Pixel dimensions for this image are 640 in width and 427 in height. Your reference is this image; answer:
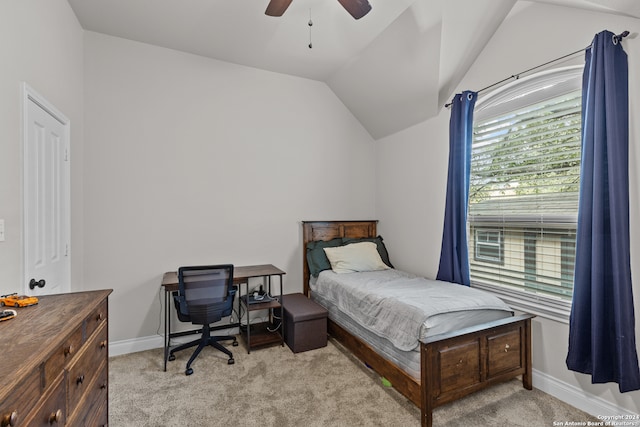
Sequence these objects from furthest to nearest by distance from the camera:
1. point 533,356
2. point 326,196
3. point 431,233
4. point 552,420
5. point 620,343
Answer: point 326,196, point 431,233, point 533,356, point 552,420, point 620,343

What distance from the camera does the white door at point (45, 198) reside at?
1746mm

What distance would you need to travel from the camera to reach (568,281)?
2201 millimetres

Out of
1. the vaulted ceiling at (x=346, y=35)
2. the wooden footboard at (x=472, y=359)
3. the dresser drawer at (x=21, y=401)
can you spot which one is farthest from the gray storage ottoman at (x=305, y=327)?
the vaulted ceiling at (x=346, y=35)

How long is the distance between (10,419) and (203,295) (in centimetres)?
192

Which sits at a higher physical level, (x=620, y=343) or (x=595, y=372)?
(x=620, y=343)

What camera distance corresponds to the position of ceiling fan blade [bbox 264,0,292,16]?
202 cm

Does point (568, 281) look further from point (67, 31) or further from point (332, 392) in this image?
point (67, 31)

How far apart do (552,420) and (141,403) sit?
9.10 ft

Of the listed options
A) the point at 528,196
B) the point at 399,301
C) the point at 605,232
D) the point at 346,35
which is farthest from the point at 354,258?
the point at 346,35

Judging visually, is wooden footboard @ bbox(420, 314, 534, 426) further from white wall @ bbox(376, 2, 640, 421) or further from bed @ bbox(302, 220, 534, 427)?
white wall @ bbox(376, 2, 640, 421)

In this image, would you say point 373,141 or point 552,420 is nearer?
point 552,420

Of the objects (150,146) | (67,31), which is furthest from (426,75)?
(67,31)

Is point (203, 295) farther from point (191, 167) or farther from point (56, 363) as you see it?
point (56, 363)

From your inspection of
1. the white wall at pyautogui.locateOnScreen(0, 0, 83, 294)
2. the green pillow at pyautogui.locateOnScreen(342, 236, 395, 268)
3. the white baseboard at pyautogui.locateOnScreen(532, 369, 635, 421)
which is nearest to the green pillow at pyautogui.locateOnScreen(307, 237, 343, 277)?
the green pillow at pyautogui.locateOnScreen(342, 236, 395, 268)
